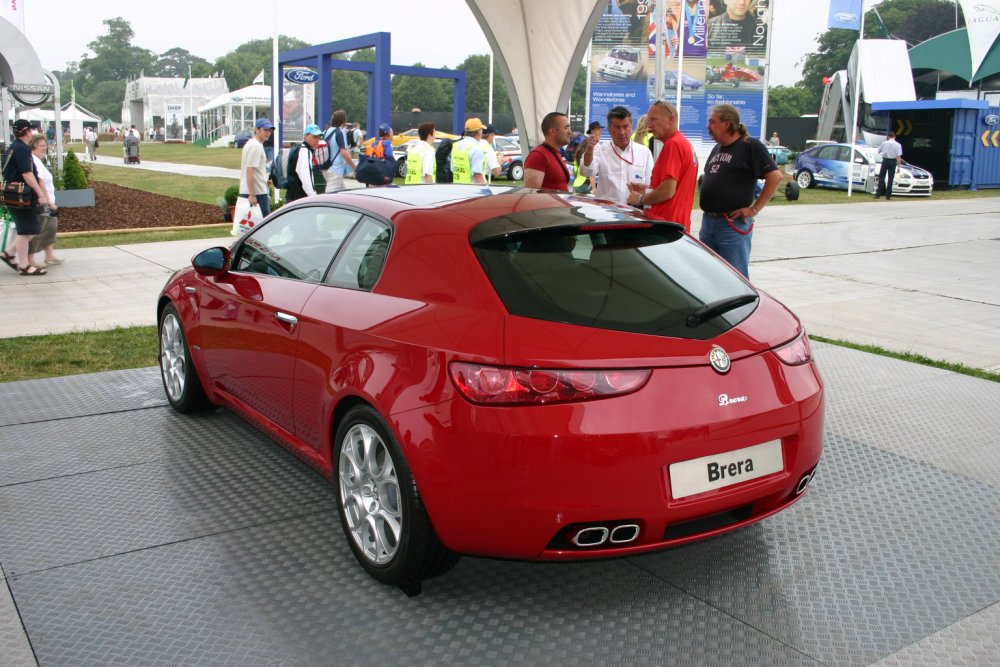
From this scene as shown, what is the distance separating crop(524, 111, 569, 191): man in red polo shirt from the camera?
7.18m

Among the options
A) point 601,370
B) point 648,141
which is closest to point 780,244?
point 648,141

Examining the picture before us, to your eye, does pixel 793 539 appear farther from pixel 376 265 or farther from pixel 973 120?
pixel 973 120

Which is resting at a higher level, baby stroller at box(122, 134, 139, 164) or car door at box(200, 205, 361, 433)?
baby stroller at box(122, 134, 139, 164)

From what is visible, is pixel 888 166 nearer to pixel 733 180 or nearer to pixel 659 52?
pixel 659 52

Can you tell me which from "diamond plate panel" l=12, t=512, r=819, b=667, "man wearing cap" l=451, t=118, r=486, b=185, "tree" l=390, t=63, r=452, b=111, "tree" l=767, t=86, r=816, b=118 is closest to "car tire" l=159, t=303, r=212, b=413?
"diamond plate panel" l=12, t=512, r=819, b=667

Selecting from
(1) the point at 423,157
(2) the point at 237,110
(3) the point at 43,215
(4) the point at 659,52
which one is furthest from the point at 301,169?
(2) the point at 237,110

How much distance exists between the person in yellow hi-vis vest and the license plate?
36.8 ft

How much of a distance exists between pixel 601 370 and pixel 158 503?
89.4 inches

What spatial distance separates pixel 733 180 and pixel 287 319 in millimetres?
4002

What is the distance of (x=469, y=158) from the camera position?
1370 cm

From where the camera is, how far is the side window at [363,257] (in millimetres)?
3533

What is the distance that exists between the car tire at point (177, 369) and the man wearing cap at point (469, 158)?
8.65 metres

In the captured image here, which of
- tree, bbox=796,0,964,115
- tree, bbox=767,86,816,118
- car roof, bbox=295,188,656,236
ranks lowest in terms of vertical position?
car roof, bbox=295,188,656,236

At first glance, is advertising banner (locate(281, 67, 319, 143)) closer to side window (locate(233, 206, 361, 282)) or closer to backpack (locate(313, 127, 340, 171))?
backpack (locate(313, 127, 340, 171))
